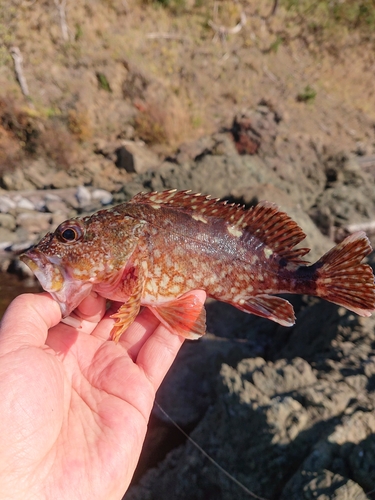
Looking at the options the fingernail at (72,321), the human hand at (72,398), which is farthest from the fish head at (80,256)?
the fingernail at (72,321)

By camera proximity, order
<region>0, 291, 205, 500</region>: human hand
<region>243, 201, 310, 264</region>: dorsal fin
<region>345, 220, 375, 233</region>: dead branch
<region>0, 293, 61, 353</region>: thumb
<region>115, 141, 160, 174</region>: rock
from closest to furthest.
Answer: <region>0, 291, 205, 500</region>: human hand → <region>0, 293, 61, 353</region>: thumb → <region>243, 201, 310, 264</region>: dorsal fin → <region>345, 220, 375, 233</region>: dead branch → <region>115, 141, 160, 174</region>: rock

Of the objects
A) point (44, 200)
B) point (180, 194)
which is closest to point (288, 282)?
point (180, 194)

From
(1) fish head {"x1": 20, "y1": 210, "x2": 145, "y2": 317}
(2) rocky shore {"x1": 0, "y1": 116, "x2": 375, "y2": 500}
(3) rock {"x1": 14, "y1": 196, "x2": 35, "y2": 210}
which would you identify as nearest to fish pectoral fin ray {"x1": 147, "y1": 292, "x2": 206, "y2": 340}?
(1) fish head {"x1": 20, "y1": 210, "x2": 145, "y2": 317}

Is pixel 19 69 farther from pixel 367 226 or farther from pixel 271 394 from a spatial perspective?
pixel 271 394

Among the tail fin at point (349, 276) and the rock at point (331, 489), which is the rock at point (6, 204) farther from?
the rock at point (331, 489)

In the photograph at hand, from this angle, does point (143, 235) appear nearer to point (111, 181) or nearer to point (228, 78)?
point (111, 181)

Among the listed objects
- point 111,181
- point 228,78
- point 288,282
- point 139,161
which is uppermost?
point 228,78

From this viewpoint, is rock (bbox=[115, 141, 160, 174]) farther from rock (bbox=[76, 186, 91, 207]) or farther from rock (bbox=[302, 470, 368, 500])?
rock (bbox=[302, 470, 368, 500])
